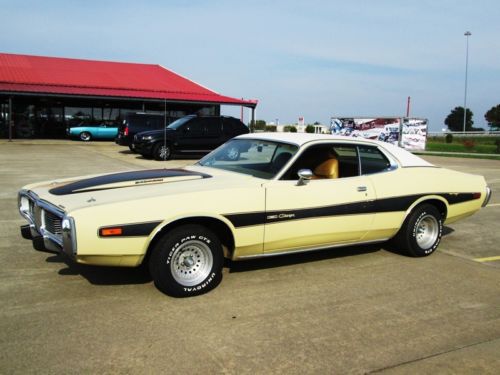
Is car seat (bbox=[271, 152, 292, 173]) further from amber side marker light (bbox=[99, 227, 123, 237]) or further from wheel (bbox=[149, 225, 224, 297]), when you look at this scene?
amber side marker light (bbox=[99, 227, 123, 237])

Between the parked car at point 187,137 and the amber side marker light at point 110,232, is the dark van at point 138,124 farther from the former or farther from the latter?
the amber side marker light at point 110,232

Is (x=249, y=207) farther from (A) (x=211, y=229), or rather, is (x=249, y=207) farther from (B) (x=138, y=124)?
(B) (x=138, y=124)

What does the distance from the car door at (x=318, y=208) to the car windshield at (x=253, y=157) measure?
18 centimetres

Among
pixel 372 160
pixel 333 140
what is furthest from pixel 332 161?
pixel 372 160

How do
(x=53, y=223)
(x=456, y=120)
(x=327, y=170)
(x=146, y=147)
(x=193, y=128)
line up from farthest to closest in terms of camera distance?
(x=456, y=120) → (x=193, y=128) → (x=146, y=147) → (x=327, y=170) → (x=53, y=223)

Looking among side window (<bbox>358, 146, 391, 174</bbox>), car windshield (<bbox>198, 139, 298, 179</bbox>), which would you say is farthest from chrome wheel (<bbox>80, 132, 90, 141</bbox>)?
side window (<bbox>358, 146, 391, 174</bbox>)

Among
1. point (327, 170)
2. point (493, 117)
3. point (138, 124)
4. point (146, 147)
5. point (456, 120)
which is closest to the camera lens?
point (327, 170)

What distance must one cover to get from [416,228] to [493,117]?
9024cm

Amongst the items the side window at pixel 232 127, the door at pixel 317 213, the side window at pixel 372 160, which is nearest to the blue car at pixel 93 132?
the side window at pixel 232 127

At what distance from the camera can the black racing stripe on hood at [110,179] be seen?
4723 millimetres

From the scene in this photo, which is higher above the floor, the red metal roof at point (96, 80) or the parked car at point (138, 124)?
the red metal roof at point (96, 80)

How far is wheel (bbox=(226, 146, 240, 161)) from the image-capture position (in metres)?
5.78

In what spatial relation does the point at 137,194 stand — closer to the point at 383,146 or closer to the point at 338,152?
the point at 338,152

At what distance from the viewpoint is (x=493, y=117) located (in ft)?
282
